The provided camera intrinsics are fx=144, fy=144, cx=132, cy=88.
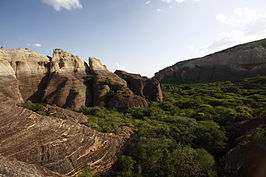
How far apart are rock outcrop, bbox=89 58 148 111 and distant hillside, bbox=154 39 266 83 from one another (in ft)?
154

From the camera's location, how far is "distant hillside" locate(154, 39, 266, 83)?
51.2 meters

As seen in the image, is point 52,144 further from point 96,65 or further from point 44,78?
point 96,65

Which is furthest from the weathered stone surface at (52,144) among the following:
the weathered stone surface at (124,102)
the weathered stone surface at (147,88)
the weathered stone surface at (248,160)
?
the weathered stone surface at (147,88)

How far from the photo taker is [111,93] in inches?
912

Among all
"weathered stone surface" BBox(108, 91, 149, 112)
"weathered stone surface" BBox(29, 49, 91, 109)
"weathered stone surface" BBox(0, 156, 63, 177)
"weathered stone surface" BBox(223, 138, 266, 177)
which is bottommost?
"weathered stone surface" BBox(223, 138, 266, 177)

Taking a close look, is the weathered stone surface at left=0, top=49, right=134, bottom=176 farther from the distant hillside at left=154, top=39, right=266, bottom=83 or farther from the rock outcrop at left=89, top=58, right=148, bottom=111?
the distant hillside at left=154, top=39, right=266, bottom=83

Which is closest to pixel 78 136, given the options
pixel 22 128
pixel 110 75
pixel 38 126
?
pixel 38 126

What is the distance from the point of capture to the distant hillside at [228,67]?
168ft

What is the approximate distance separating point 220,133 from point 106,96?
16644 millimetres

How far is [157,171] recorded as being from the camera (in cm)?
723

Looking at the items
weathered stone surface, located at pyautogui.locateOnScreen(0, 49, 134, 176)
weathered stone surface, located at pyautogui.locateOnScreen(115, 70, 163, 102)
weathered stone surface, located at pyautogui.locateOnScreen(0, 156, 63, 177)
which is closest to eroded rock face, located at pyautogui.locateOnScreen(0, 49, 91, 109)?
weathered stone surface, located at pyautogui.locateOnScreen(115, 70, 163, 102)

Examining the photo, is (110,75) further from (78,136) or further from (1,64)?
(78,136)

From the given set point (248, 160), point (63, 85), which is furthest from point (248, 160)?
point (63, 85)

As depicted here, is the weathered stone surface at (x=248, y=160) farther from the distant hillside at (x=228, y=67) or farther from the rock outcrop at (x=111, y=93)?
the distant hillside at (x=228, y=67)
